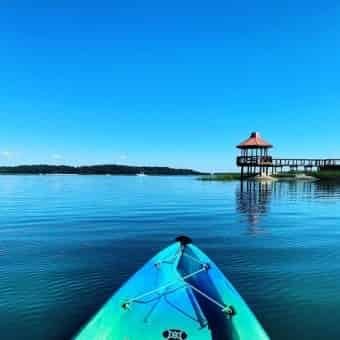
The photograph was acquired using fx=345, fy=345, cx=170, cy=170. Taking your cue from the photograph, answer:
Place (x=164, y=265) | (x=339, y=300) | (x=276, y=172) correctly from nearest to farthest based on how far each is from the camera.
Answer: (x=339, y=300)
(x=164, y=265)
(x=276, y=172)

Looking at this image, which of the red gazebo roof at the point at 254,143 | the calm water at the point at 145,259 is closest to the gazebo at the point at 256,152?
the red gazebo roof at the point at 254,143

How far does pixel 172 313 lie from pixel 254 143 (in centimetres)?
5233

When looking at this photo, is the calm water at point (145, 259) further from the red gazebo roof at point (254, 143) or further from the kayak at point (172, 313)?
the red gazebo roof at point (254, 143)

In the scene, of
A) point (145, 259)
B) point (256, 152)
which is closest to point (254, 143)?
point (256, 152)

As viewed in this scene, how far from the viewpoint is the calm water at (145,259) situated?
6.36 meters

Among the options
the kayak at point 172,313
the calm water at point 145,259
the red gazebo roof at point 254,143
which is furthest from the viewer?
the red gazebo roof at point 254,143

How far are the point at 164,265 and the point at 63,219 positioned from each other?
1260cm

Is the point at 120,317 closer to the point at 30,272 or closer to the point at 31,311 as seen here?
the point at 31,311

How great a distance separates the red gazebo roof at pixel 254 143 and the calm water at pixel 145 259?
3561 centimetres

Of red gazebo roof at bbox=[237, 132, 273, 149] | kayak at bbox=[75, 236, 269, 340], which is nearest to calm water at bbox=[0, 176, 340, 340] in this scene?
kayak at bbox=[75, 236, 269, 340]

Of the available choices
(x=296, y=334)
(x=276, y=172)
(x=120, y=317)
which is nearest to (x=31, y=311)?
(x=120, y=317)

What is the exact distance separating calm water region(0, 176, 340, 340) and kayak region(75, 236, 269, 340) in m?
1.03

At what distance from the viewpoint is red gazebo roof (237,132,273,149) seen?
55.3 metres

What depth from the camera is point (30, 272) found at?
914 cm
